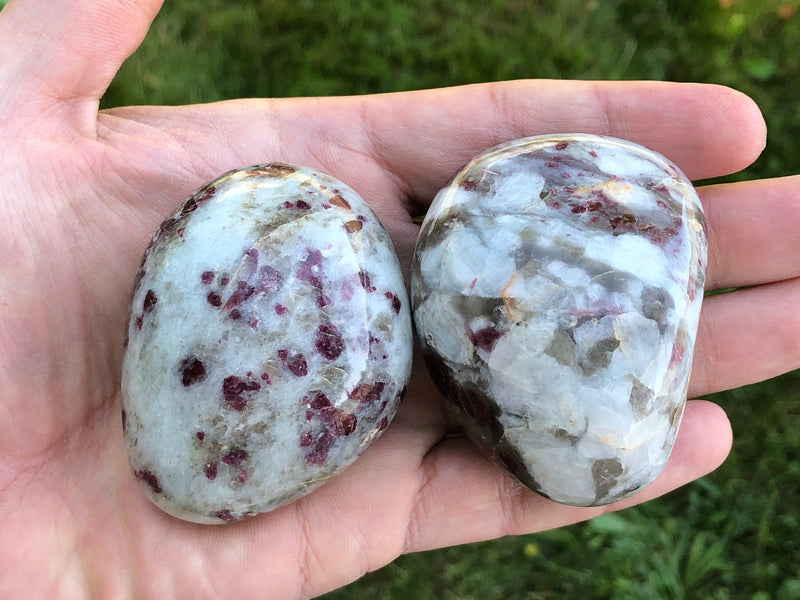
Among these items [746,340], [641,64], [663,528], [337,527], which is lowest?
[663,528]

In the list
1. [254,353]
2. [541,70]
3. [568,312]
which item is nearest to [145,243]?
[254,353]

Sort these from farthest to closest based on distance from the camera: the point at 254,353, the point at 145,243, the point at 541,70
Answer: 1. the point at 541,70
2. the point at 145,243
3. the point at 254,353

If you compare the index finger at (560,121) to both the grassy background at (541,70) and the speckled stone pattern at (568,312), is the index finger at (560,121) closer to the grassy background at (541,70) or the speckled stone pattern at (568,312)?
the speckled stone pattern at (568,312)

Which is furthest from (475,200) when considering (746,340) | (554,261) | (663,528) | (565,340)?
(663,528)

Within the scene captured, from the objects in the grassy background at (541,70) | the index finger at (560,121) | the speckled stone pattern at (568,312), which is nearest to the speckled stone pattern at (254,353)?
the speckled stone pattern at (568,312)

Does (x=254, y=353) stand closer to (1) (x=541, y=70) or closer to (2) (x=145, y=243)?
(2) (x=145, y=243)

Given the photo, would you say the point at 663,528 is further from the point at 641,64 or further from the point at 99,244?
the point at 99,244

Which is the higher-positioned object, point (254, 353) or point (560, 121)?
point (560, 121)
